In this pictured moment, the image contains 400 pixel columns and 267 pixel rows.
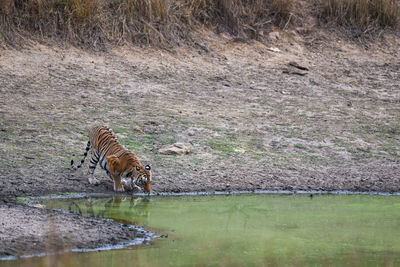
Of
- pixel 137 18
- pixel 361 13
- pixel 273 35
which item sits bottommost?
pixel 273 35

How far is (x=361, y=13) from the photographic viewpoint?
16281 millimetres

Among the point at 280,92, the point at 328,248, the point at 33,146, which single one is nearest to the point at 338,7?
the point at 280,92

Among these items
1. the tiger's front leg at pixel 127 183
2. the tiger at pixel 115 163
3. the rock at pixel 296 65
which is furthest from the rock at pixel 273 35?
the tiger's front leg at pixel 127 183

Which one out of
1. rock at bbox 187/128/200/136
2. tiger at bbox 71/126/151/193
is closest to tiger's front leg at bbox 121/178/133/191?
tiger at bbox 71/126/151/193

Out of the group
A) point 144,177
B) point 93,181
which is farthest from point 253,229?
point 93,181

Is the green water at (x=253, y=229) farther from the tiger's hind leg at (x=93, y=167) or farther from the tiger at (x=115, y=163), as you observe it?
the tiger's hind leg at (x=93, y=167)

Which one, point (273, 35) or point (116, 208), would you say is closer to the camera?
point (116, 208)

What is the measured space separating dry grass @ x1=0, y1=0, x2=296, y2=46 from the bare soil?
373 mm

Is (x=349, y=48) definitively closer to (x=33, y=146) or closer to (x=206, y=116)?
(x=206, y=116)

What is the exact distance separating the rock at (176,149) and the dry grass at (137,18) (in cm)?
408

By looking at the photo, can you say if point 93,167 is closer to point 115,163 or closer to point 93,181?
point 93,181

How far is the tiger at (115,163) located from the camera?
927 cm

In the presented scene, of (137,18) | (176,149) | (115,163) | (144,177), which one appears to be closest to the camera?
(144,177)

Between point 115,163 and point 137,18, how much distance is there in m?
5.92
